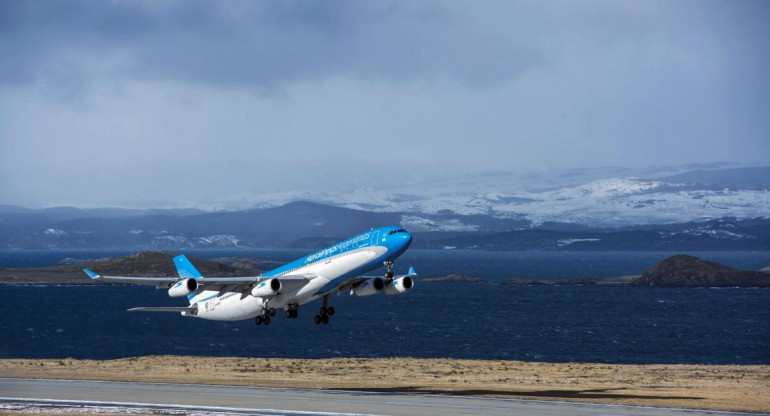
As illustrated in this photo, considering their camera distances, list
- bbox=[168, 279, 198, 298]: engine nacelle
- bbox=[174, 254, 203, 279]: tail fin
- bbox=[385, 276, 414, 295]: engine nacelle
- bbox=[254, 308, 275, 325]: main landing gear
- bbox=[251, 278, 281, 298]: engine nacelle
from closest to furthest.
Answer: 1. bbox=[385, 276, 414, 295]: engine nacelle
2. bbox=[168, 279, 198, 298]: engine nacelle
3. bbox=[251, 278, 281, 298]: engine nacelle
4. bbox=[254, 308, 275, 325]: main landing gear
5. bbox=[174, 254, 203, 279]: tail fin

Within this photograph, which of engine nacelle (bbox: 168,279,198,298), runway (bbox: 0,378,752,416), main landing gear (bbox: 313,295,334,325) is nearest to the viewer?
runway (bbox: 0,378,752,416)

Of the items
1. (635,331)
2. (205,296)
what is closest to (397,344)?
(635,331)

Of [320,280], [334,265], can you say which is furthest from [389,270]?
[320,280]

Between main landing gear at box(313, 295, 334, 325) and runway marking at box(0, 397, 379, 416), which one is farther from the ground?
main landing gear at box(313, 295, 334, 325)

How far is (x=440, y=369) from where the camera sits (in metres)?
103

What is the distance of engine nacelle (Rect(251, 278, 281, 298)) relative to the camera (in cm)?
7006

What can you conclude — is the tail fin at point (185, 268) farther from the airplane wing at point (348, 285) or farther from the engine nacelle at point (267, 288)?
the airplane wing at point (348, 285)

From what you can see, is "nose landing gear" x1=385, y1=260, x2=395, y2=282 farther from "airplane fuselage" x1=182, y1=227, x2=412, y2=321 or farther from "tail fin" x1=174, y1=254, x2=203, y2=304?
"tail fin" x1=174, y1=254, x2=203, y2=304

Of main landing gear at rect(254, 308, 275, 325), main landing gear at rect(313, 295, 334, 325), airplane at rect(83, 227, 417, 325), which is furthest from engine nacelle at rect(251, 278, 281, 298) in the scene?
main landing gear at rect(313, 295, 334, 325)

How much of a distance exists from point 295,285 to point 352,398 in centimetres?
963

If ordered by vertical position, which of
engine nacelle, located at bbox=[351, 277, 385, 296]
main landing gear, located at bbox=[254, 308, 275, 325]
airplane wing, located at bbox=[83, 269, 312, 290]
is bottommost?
main landing gear, located at bbox=[254, 308, 275, 325]

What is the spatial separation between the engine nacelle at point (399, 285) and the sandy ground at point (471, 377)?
12.9 m

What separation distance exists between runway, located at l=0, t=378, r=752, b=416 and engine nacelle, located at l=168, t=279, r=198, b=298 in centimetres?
784

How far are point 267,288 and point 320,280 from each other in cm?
426
